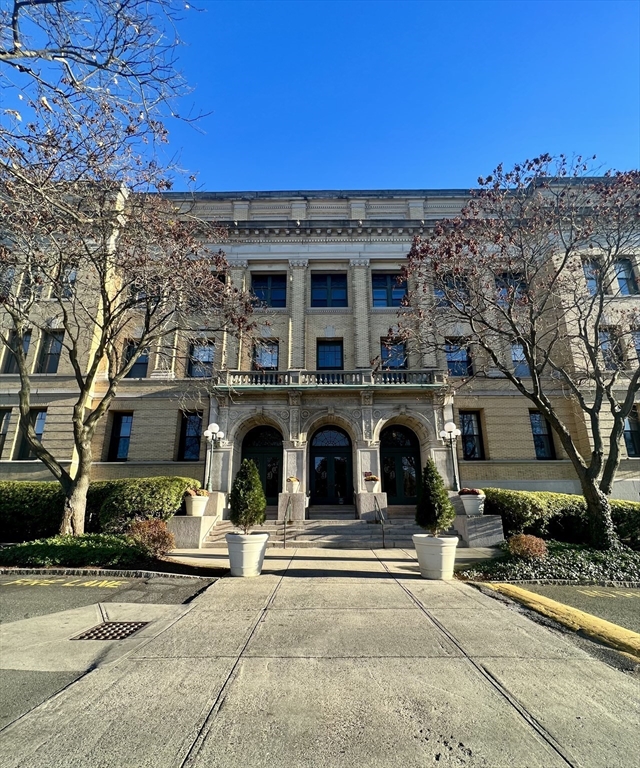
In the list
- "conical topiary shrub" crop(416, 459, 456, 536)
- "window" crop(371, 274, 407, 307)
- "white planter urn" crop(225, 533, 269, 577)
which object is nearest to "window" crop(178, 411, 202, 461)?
"white planter urn" crop(225, 533, 269, 577)

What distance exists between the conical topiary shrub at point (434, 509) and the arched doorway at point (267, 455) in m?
12.0

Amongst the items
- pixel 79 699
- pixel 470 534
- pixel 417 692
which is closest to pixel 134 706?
pixel 79 699

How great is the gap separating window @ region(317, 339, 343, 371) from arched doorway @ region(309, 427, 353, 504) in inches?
149

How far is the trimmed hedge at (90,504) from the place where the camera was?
544 inches

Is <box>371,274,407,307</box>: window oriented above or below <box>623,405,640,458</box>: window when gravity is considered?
above

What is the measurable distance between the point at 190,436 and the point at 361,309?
40.8ft

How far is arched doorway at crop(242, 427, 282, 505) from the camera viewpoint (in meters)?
20.9

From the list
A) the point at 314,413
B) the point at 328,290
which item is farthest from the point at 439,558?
the point at 328,290

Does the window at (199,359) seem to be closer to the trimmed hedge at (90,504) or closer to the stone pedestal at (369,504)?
the trimmed hedge at (90,504)

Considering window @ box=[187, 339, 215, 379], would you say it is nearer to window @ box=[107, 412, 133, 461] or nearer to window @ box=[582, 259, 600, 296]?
window @ box=[107, 412, 133, 461]

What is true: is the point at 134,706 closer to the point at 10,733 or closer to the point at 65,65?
the point at 10,733

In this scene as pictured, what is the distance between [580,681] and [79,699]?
462 centimetres

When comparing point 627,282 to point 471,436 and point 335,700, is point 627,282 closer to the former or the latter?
point 471,436

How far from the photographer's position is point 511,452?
20609 millimetres
